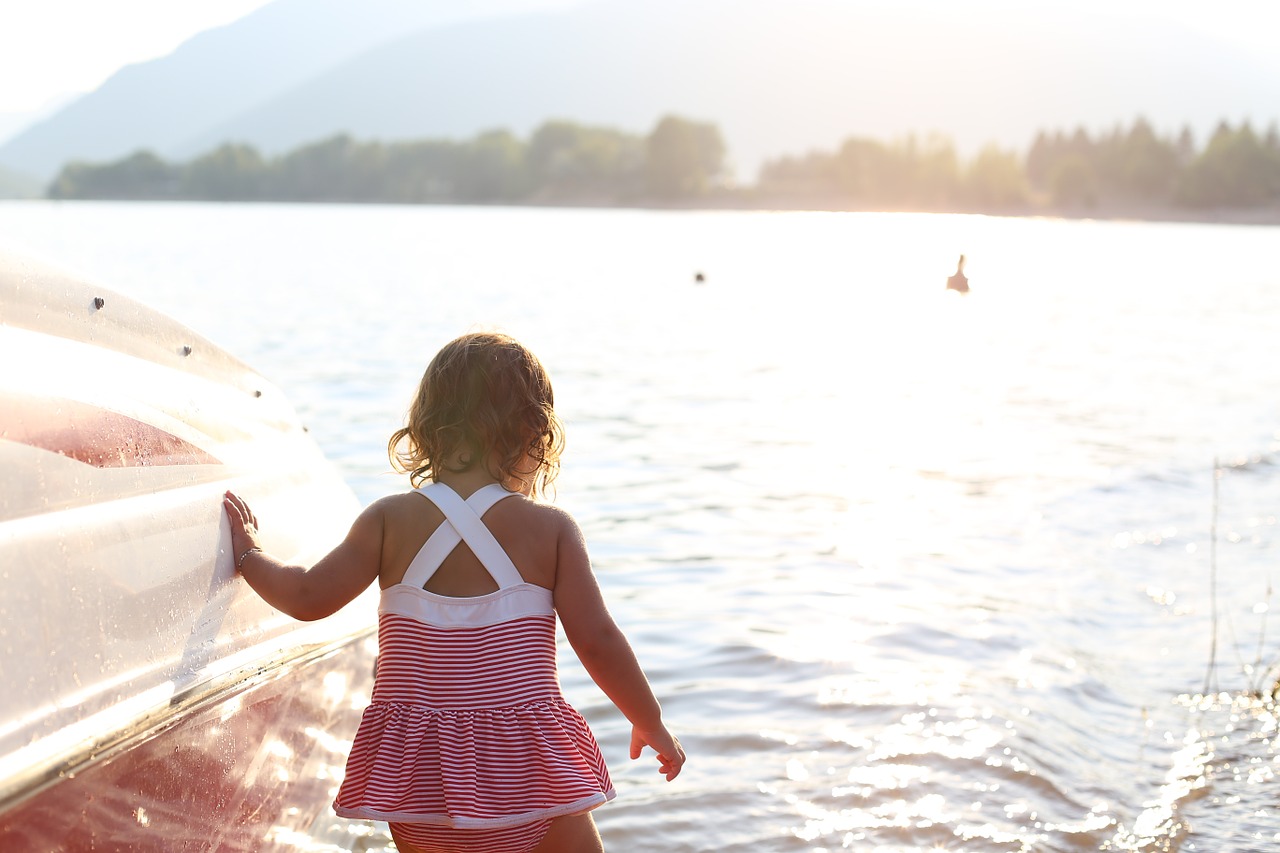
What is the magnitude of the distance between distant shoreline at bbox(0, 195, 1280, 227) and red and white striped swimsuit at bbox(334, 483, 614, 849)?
117230mm

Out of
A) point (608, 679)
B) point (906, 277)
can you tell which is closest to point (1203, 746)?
point (608, 679)

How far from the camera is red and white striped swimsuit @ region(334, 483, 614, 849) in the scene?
246 centimetres

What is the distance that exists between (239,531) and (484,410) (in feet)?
2.78

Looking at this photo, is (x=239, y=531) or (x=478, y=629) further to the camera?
(x=239, y=531)

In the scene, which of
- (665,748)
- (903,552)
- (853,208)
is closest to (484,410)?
(665,748)

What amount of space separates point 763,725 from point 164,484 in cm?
308

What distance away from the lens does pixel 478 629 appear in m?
2.52

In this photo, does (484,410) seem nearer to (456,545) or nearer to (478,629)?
(456,545)

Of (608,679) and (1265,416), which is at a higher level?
(608,679)

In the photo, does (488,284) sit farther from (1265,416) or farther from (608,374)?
(1265,416)

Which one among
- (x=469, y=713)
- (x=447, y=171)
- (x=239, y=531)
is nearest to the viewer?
(x=469, y=713)

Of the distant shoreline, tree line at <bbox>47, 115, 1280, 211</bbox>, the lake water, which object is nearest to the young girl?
the lake water

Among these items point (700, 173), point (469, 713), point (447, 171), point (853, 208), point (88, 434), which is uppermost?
point (447, 171)

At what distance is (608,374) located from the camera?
17156 mm
